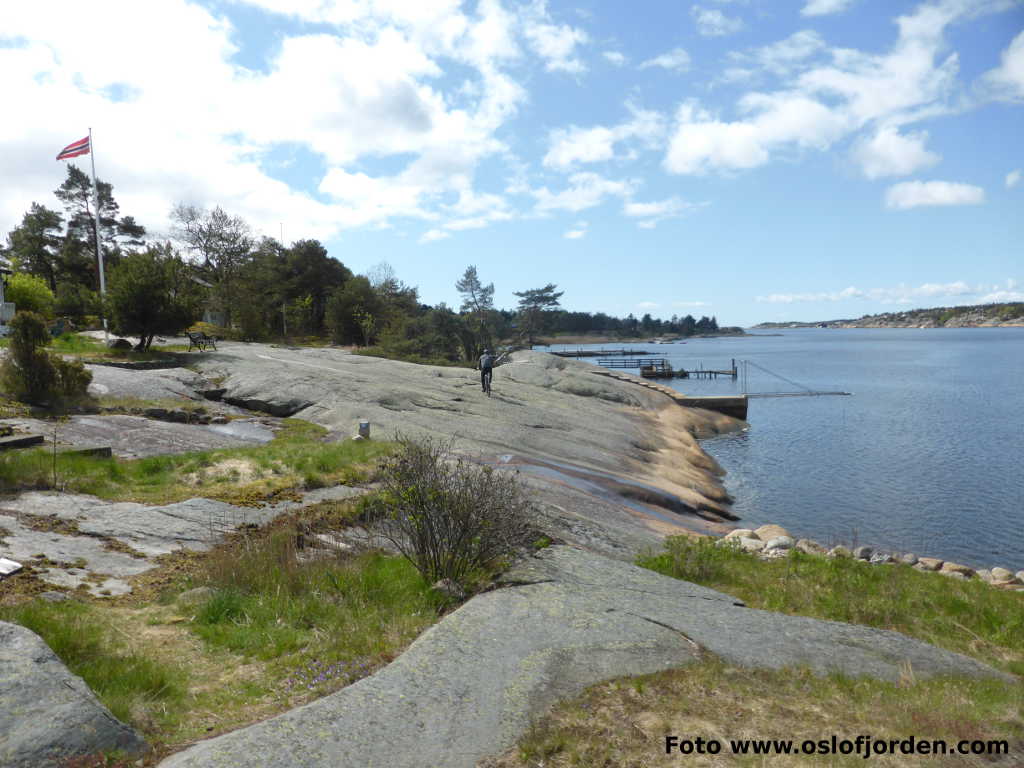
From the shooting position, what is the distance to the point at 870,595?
32.2 ft

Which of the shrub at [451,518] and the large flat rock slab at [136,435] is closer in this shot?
the shrub at [451,518]

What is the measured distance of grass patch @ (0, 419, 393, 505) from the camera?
1095 cm

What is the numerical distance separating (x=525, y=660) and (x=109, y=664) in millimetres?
3328

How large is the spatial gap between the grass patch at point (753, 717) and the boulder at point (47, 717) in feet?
7.76

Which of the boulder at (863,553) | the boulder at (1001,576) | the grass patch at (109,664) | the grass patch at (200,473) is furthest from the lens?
the boulder at (863,553)

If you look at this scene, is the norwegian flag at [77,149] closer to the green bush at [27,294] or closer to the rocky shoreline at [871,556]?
the green bush at [27,294]

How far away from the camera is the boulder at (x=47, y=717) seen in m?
3.74

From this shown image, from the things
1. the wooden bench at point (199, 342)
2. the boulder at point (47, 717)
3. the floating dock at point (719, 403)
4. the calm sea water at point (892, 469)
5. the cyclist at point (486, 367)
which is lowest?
the calm sea water at point (892, 469)

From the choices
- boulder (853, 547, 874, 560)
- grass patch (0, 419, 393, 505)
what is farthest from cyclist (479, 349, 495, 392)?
boulder (853, 547, 874, 560)

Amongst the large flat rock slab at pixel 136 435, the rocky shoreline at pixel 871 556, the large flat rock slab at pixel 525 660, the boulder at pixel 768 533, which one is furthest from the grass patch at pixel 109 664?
the boulder at pixel 768 533

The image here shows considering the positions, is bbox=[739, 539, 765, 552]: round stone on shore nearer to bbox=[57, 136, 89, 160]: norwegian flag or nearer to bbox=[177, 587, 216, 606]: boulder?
bbox=[177, 587, 216, 606]: boulder

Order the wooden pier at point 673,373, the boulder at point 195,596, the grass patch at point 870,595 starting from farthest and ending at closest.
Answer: the wooden pier at point 673,373, the grass patch at point 870,595, the boulder at point 195,596

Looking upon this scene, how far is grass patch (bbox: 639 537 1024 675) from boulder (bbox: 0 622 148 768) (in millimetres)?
7877

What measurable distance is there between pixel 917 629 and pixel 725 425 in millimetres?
38210
